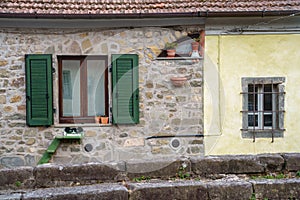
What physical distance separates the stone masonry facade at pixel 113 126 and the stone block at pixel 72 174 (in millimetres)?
3045

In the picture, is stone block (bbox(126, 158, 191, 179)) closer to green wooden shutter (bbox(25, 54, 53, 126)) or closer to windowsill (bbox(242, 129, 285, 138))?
green wooden shutter (bbox(25, 54, 53, 126))

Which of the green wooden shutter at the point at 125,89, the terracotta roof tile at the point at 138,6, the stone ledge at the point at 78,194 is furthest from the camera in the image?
the green wooden shutter at the point at 125,89

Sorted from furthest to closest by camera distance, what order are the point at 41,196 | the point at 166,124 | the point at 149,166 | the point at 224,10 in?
the point at 166,124, the point at 224,10, the point at 149,166, the point at 41,196

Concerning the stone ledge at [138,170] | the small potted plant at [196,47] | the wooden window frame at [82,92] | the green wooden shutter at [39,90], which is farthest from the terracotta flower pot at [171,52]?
the stone ledge at [138,170]

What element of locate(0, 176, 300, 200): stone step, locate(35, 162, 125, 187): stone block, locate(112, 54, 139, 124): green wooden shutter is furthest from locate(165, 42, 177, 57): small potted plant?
locate(0, 176, 300, 200): stone step

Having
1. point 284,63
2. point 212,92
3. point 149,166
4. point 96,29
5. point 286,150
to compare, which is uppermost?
point 96,29

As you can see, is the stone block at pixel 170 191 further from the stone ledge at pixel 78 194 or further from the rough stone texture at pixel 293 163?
the rough stone texture at pixel 293 163

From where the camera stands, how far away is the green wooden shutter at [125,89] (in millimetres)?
5820

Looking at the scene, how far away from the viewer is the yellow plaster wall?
19.6 ft

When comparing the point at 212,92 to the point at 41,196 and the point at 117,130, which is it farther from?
the point at 41,196

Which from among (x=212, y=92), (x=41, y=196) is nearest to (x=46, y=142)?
(x=212, y=92)

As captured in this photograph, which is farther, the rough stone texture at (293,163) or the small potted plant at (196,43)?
the small potted plant at (196,43)

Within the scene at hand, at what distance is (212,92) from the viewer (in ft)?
19.6

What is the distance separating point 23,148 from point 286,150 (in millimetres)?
4746
